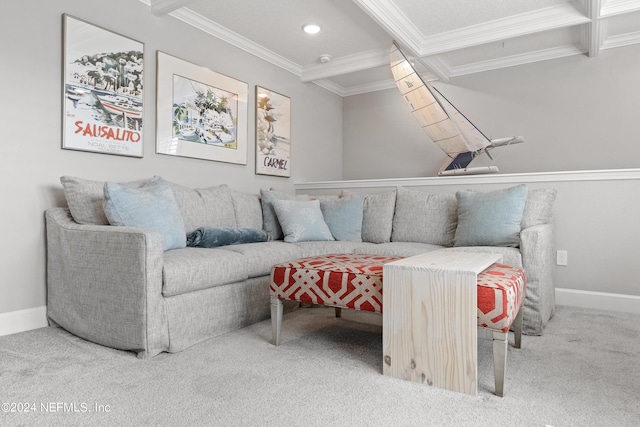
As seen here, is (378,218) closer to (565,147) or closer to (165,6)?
(565,147)

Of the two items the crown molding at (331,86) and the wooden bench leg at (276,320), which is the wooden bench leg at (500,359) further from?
the crown molding at (331,86)

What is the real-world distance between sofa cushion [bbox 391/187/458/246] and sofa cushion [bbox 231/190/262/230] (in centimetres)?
112

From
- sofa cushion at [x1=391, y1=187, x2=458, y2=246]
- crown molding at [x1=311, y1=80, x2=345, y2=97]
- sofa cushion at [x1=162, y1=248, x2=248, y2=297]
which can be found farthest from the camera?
crown molding at [x1=311, y1=80, x2=345, y2=97]

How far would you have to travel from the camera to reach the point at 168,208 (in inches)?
92.0

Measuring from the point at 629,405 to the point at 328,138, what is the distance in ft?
12.9

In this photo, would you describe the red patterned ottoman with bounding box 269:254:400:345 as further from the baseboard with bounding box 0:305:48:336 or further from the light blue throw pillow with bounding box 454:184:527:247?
the baseboard with bounding box 0:305:48:336

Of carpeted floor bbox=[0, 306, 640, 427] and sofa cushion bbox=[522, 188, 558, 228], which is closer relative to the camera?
carpeted floor bbox=[0, 306, 640, 427]

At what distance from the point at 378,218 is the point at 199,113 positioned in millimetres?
1678

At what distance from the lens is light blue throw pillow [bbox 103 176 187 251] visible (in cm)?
208

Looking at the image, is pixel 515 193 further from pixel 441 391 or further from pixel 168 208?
pixel 168 208

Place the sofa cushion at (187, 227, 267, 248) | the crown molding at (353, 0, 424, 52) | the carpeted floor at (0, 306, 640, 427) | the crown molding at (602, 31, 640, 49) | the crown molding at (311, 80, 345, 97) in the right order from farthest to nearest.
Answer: the crown molding at (311, 80, 345, 97)
the crown molding at (602, 31, 640, 49)
the crown molding at (353, 0, 424, 52)
the sofa cushion at (187, 227, 267, 248)
the carpeted floor at (0, 306, 640, 427)

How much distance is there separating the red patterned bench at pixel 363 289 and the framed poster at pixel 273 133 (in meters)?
1.94

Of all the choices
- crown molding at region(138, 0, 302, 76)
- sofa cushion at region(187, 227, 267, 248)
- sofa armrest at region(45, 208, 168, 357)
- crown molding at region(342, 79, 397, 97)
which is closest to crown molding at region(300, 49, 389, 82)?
crown molding at region(138, 0, 302, 76)

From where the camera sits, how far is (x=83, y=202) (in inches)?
87.3
